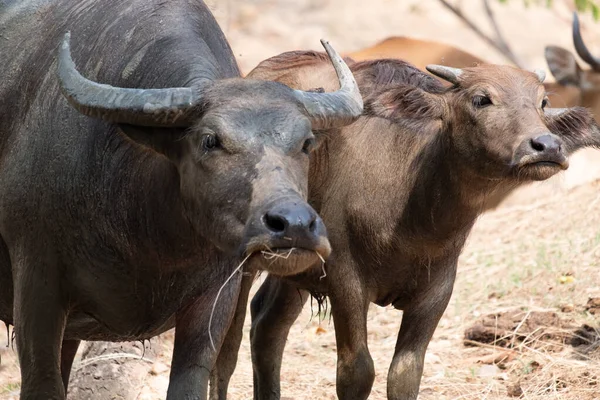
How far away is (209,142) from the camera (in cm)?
517

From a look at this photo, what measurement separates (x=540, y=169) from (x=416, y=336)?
134 centimetres

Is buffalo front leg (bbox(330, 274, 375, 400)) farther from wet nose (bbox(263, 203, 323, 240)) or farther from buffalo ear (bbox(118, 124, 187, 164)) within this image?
wet nose (bbox(263, 203, 323, 240))

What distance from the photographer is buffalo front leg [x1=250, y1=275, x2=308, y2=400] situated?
25.6 ft

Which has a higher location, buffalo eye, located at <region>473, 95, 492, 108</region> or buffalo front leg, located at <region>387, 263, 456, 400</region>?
buffalo eye, located at <region>473, 95, 492, 108</region>

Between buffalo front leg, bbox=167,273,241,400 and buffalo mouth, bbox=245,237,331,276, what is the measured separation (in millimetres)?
1060

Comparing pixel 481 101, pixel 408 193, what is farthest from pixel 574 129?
pixel 408 193

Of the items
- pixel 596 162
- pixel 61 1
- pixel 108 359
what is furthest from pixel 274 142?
pixel 596 162

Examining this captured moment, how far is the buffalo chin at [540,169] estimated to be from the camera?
248 inches

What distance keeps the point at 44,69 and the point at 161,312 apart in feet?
4.78

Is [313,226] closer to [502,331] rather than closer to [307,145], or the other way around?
[307,145]

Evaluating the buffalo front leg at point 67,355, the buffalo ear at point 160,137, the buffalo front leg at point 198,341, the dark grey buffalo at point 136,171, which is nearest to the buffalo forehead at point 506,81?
the dark grey buffalo at point 136,171

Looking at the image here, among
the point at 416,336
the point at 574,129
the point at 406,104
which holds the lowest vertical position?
the point at 416,336

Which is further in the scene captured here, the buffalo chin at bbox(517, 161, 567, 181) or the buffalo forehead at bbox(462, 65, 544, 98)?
the buffalo forehead at bbox(462, 65, 544, 98)

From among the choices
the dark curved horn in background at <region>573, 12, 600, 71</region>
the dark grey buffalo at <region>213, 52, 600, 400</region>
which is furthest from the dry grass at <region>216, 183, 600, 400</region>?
the dark curved horn in background at <region>573, 12, 600, 71</region>
